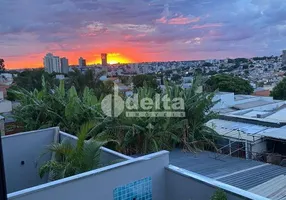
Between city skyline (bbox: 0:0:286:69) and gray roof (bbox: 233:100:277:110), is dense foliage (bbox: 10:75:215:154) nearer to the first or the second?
city skyline (bbox: 0:0:286:69)

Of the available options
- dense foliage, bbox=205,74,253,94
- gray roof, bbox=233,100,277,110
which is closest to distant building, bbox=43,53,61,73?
gray roof, bbox=233,100,277,110

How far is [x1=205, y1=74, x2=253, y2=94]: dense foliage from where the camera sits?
2844 centimetres

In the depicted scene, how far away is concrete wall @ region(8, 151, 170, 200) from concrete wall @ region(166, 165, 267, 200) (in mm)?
114

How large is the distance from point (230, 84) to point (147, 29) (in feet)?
60.8

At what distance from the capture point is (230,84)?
93.9 feet

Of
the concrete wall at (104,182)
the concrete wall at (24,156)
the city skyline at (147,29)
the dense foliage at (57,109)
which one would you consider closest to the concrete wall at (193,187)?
the concrete wall at (104,182)

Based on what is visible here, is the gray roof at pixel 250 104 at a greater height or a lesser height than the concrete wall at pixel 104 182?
lesser

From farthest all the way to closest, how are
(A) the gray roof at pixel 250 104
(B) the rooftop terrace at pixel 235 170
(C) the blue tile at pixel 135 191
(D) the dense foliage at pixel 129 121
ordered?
(A) the gray roof at pixel 250 104, (D) the dense foliage at pixel 129 121, (B) the rooftop terrace at pixel 235 170, (C) the blue tile at pixel 135 191

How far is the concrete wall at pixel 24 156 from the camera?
5072mm

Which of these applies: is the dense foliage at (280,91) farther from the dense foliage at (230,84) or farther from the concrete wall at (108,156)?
the concrete wall at (108,156)

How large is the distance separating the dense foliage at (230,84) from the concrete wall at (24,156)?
24.2 metres

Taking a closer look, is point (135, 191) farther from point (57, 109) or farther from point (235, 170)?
point (57, 109)

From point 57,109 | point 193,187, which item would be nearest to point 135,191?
point 193,187

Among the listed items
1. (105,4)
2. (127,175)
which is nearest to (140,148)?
(127,175)
